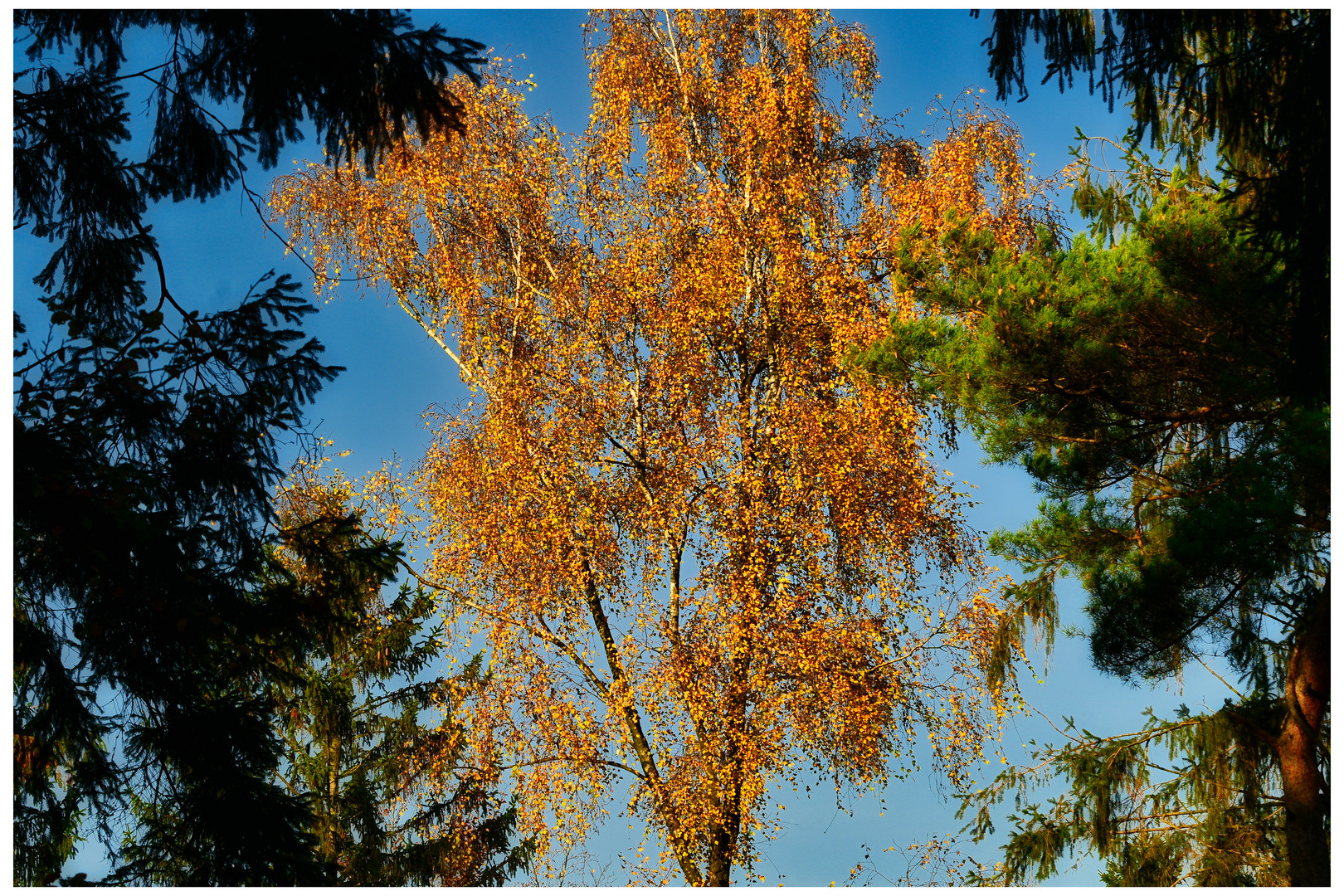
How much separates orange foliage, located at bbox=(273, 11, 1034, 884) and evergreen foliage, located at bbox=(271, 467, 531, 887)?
1069 mm

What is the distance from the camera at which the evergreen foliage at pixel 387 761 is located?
35.6 feet

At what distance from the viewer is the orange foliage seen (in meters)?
9.53

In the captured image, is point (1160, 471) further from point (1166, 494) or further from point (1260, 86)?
point (1260, 86)

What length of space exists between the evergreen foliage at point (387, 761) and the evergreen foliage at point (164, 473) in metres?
4.05

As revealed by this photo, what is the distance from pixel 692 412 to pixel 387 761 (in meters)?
5.28

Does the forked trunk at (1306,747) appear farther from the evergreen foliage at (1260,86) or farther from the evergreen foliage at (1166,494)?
the evergreen foliage at (1260,86)

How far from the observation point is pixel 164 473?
221 inches

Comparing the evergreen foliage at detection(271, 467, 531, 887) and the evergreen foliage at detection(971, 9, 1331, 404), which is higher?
the evergreen foliage at detection(971, 9, 1331, 404)

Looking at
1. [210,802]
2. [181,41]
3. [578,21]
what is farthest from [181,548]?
[578,21]

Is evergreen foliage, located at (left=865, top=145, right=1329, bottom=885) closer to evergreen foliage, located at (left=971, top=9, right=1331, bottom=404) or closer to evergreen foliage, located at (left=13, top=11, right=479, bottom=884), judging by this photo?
evergreen foliage, located at (left=971, top=9, right=1331, bottom=404)

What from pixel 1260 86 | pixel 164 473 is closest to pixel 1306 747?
pixel 1260 86

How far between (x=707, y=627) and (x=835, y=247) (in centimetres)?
463

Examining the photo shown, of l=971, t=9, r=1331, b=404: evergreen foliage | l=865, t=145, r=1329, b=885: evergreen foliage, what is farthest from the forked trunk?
l=971, t=9, r=1331, b=404: evergreen foliage

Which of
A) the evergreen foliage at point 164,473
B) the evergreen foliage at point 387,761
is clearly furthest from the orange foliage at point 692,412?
the evergreen foliage at point 164,473
